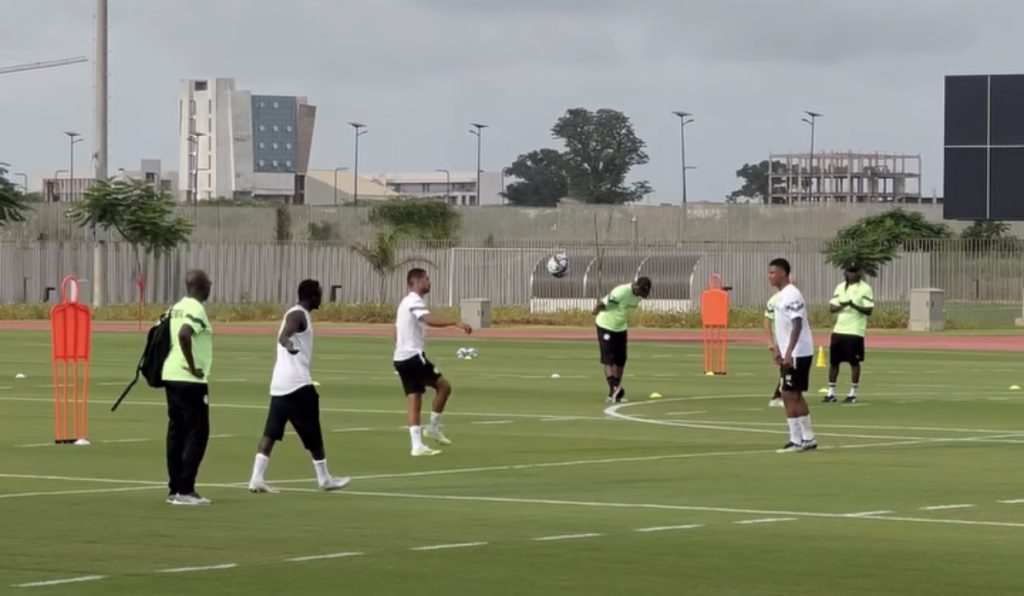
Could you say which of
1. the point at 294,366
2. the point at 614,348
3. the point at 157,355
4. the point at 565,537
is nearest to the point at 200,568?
the point at 565,537

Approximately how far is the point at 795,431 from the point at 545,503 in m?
5.89

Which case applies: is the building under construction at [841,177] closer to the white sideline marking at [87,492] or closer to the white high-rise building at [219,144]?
the white high-rise building at [219,144]

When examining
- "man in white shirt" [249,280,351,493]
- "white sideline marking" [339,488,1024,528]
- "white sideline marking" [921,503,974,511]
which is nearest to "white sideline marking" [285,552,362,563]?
"white sideline marking" [339,488,1024,528]

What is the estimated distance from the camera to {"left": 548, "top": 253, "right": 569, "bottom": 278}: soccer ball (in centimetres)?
7550

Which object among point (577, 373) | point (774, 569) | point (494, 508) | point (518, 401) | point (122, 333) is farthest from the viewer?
point (122, 333)

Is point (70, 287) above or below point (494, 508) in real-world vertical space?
above

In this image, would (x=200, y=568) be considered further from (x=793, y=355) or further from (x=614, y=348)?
(x=614, y=348)

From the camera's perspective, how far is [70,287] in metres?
23.9

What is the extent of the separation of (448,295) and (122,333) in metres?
20.5

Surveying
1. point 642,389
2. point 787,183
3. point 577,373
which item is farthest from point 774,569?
point 787,183

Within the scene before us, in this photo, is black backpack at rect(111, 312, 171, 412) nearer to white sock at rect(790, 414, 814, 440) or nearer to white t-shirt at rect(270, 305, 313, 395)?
white t-shirt at rect(270, 305, 313, 395)

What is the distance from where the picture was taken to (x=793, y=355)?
23.1 m

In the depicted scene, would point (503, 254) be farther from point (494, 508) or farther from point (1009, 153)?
point (494, 508)

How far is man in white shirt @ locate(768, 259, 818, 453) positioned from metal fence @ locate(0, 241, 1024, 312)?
4811 centimetres
